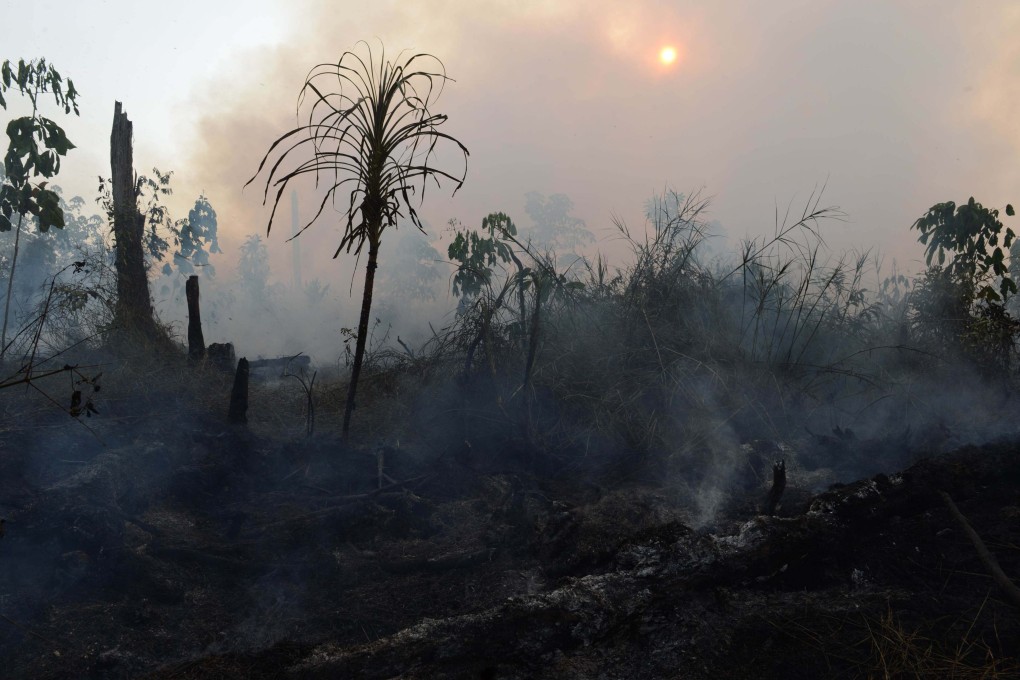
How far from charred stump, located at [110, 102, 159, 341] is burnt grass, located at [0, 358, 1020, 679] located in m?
2.81

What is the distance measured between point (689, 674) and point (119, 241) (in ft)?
28.6

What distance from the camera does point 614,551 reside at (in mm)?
3908

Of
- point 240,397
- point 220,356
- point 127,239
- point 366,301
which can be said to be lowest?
point 240,397

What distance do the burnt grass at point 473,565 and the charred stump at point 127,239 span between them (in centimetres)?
281

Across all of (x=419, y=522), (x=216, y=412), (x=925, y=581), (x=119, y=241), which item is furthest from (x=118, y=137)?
(x=925, y=581)

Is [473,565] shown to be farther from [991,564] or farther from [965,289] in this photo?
[965,289]

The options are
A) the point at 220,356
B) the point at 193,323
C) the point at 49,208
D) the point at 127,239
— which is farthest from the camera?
the point at 127,239

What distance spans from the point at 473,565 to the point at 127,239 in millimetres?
7051

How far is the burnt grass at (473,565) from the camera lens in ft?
9.38

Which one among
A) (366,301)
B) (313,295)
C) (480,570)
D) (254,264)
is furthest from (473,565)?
(254,264)

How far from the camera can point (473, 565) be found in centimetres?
416

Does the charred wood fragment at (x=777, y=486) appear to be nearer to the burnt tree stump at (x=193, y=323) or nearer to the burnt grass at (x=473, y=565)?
the burnt grass at (x=473, y=565)

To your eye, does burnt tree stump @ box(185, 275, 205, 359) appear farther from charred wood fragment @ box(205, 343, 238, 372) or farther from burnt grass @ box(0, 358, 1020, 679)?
burnt grass @ box(0, 358, 1020, 679)

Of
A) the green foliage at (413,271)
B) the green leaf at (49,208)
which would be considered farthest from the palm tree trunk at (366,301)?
the green foliage at (413,271)
